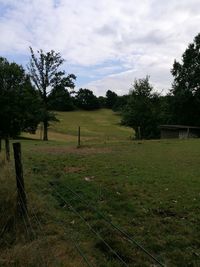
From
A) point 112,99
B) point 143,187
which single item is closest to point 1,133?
point 143,187

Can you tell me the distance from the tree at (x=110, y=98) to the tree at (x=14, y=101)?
359 feet

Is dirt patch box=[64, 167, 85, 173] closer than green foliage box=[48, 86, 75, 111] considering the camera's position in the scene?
Yes

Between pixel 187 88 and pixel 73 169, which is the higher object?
pixel 187 88

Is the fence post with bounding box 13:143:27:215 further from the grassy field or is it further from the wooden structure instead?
the wooden structure

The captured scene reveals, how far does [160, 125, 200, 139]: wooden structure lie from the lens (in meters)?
50.3

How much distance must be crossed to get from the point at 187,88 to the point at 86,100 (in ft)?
199

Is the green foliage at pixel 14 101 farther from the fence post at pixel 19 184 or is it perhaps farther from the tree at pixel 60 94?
the tree at pixel 60 94

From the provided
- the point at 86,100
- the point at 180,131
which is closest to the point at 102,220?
the point at 180,131

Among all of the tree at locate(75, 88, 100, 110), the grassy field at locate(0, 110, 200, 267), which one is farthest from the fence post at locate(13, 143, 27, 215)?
the tree at locate(75, 88, 100, 110)

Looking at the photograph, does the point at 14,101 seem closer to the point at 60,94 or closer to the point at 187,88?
the point at 60,94

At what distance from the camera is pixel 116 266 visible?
545 cm

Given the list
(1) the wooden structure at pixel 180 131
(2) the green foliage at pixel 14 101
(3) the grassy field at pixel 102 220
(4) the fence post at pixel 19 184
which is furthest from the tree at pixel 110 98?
(4) the fence post at pixel 19 184

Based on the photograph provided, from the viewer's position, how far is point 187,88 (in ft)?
184

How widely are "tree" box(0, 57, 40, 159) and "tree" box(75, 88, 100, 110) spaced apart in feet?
317
